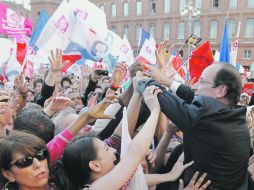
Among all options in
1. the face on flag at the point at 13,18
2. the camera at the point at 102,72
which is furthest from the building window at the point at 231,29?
the camera at the point at 102,72

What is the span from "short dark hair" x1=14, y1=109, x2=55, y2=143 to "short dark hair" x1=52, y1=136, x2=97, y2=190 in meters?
0.43

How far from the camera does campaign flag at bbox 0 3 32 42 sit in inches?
341

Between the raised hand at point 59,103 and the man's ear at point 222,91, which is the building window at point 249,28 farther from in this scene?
the man's ear at point 222,91

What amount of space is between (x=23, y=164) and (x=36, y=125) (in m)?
0.60

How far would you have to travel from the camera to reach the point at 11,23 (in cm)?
891

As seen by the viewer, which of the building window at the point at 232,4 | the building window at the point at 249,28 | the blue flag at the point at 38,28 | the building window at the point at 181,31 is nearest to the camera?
the blue flag at the point at 38,28

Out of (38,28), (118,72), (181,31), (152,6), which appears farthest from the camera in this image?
(152,6)

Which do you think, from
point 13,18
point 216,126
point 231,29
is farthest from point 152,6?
point 216,126

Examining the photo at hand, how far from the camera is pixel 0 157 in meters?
1.68

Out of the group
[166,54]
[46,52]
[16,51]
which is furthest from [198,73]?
[16,51]

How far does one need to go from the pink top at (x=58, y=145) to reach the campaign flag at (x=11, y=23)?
7.18 metres

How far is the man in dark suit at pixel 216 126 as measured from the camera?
1.75 m

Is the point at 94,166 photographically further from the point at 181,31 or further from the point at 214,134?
the point at 181,31

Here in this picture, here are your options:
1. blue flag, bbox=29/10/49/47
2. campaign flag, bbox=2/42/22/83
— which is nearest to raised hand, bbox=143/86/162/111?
blue flag, bbox=29/10/49/47
